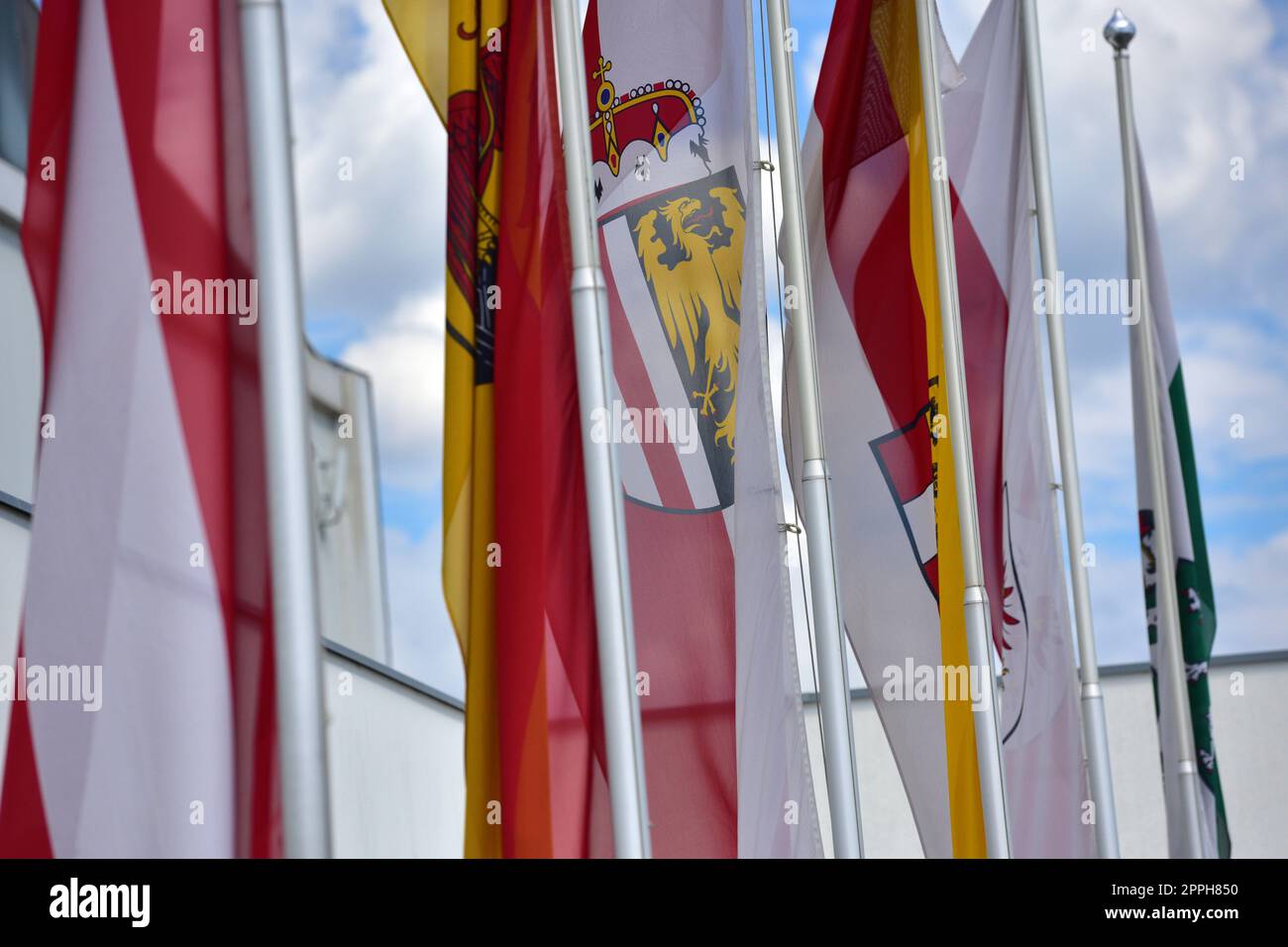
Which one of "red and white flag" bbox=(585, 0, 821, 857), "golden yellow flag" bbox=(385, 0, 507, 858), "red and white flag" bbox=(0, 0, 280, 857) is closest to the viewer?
"red and white flag" bbox=(0, 0, 280, 857)

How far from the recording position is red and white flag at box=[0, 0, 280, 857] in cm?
405

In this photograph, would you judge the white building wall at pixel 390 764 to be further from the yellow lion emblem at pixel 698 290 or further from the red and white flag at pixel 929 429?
the yellow lion emblem at pixel 698 290

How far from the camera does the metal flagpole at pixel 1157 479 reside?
44.6ft

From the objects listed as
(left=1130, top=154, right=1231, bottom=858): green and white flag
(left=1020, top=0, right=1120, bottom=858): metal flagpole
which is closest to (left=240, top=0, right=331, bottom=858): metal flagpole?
(left=1020, top=0, right=1120, bottom=858): metal flagpole

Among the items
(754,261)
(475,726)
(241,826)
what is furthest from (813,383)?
(241,826)

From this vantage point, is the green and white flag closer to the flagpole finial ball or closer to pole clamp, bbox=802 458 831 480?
the flagpole finial ball

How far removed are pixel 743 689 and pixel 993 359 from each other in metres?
4.65

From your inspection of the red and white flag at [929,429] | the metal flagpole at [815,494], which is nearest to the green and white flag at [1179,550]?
the red and white flag at [929,429]

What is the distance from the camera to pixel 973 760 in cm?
957

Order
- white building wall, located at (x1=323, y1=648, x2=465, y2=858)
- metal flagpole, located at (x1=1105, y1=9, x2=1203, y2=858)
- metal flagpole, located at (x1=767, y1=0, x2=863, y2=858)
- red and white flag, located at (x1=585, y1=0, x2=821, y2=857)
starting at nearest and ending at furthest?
red and white flag, located at (x1=585, y1=0, x2=821, y2=857) < metal flagpole, located at (x1=767, y1=0, x2=863, y2=858) < metal flagpole, located at (x1=1105, y1=9, x2=1203, y2=858) < white building wall, located at (x1=323, y1=648, x2=465, y2=858)

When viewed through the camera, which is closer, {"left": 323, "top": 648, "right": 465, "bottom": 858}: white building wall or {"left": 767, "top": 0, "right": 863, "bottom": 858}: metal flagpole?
{"left": 767, "top": 0, "right": 863, "bottom": 858}: metal flagpole

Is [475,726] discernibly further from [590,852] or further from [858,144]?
[858,144]

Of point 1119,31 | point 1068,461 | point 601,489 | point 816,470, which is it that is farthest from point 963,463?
point 1119,31

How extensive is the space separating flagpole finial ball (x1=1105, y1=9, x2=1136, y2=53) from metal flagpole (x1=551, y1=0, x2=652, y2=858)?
361 inches
